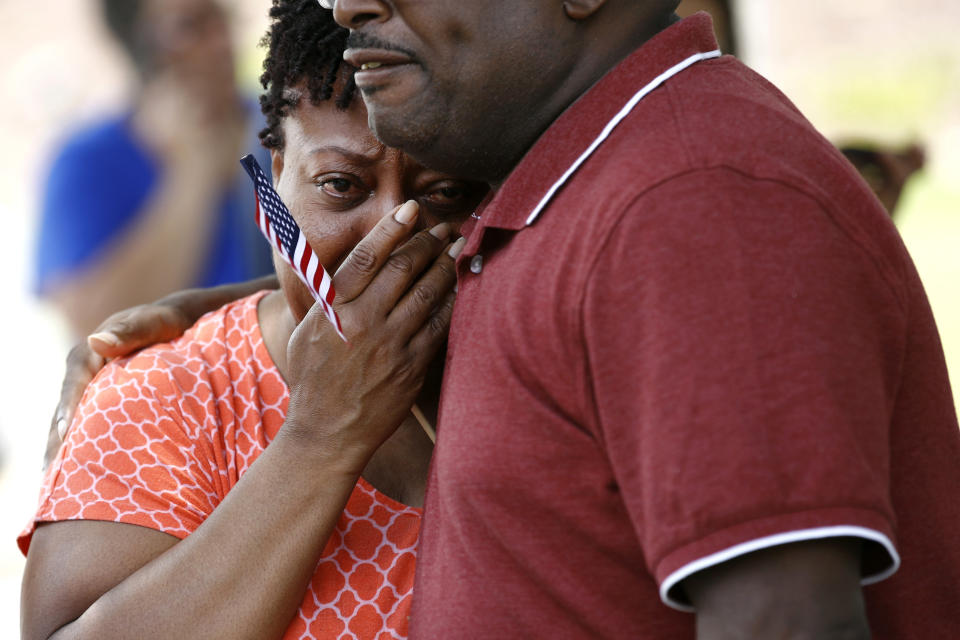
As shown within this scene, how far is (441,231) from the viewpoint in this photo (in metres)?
1.91

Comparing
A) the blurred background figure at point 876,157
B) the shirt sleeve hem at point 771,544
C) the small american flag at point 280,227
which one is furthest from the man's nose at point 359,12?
the blurred background figure at point 876,157

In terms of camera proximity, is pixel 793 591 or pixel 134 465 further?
pixel 134 465

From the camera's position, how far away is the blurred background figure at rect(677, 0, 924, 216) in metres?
3.31

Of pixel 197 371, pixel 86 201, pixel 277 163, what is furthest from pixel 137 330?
pixel 86 201

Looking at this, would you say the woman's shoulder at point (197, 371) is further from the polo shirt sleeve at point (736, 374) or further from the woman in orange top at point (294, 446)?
the polo shirt sleeve at point (736, 374)

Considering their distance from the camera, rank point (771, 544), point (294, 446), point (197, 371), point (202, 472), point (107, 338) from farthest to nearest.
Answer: point (107, 338) → point (197, 371) → point (202, 472) → point (294, 446) → point (771, 544)

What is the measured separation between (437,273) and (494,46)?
0.47m

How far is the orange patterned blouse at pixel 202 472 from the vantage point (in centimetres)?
181

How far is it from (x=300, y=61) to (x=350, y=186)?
0.24 metres

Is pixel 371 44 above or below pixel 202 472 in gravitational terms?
above

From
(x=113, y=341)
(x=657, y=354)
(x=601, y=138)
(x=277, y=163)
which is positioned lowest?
(x=657, y=354)

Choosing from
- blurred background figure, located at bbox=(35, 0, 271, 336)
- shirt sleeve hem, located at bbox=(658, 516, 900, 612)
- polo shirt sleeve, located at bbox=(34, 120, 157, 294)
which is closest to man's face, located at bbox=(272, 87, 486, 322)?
shirt sleeve hem, located at bbox=(658, 516, 900, 612)

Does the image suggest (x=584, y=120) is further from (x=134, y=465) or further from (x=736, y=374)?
(x=134, y=465)

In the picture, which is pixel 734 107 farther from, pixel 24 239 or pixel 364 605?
pixel 24 239
